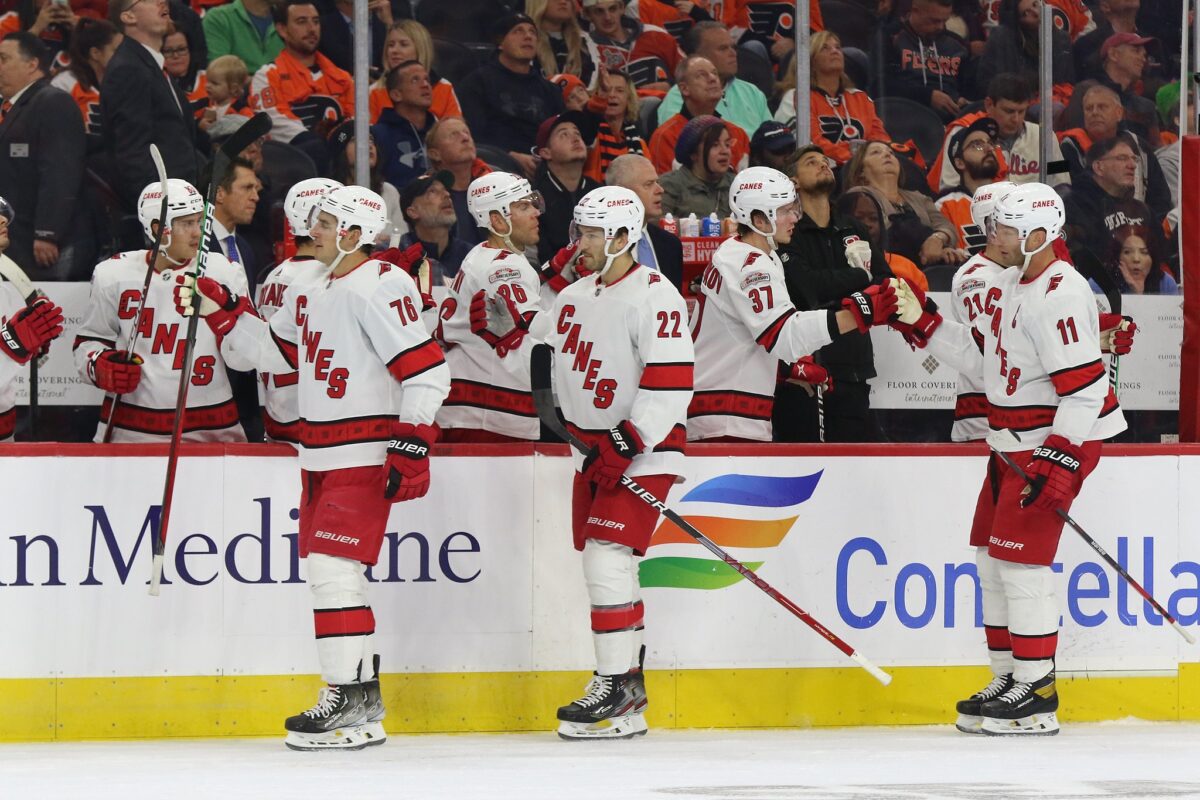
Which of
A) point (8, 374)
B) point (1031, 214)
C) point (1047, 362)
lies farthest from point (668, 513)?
point (8, 374)

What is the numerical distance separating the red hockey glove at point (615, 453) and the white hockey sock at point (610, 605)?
7.4 inches

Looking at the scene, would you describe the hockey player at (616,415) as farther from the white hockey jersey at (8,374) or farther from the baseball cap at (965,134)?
the baseball cap at (965,134)

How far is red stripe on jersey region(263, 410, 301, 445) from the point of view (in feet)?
18.8

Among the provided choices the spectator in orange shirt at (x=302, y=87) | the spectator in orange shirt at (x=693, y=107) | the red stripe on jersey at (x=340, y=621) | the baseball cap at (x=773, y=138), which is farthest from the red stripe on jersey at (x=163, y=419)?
the baseball cap at (x=773, y=138)

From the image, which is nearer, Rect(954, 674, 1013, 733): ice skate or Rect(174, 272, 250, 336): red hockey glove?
Rect(174, 272, 250, 336): red hockey glove

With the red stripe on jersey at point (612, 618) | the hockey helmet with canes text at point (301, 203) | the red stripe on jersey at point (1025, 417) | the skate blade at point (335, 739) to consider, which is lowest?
the skate blade at point (335, 739)

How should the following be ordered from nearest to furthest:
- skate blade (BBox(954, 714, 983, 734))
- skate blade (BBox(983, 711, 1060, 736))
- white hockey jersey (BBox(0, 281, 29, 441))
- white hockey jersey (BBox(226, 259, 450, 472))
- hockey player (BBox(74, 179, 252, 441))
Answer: white hockey jersey (BBox(226, 259, 450, 472)), skate blade (BBox(983, 711, 1060, 736)), skate blade (BBox(954, 714, 983, 734)), white hockey jersey (BBox(0, 281, 29, 441)), hockey player (BBox(74, 179, 252, 441))

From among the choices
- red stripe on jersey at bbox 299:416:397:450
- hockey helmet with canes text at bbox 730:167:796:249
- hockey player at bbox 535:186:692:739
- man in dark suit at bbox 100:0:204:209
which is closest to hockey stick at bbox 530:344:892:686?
hockey player at bbox 535:186:692:739

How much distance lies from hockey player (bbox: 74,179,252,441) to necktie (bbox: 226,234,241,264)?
47 cm

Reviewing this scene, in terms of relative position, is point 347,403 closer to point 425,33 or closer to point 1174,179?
point 425,33

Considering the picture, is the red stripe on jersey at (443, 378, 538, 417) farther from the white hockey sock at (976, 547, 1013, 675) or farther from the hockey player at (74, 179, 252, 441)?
the white hockey sock at (976, 547, 1013, 675)

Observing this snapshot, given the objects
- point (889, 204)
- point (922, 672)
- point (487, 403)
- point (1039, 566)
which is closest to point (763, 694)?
point (922, 672)

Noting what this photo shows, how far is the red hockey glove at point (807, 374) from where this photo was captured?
5945mm

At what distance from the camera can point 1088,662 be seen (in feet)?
17.6
